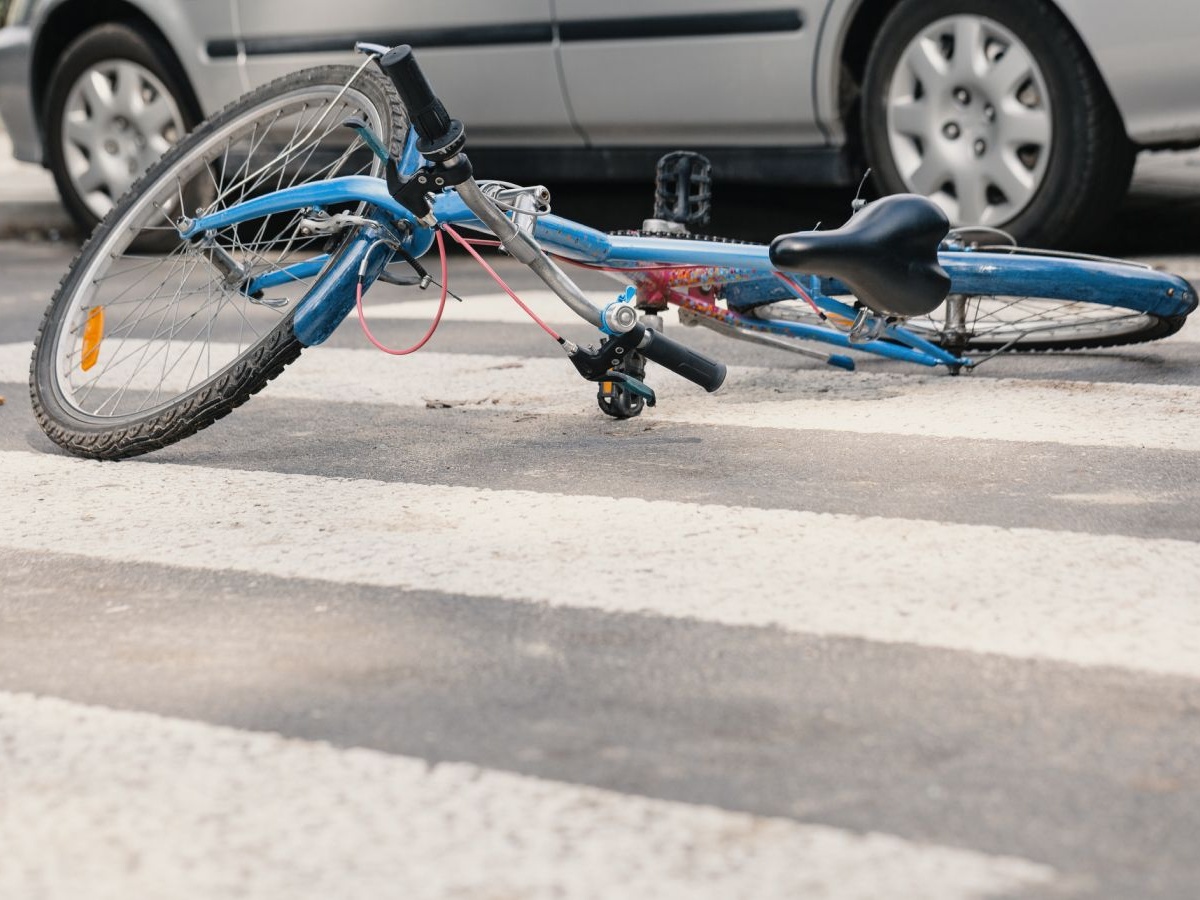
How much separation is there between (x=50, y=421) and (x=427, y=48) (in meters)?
3.23

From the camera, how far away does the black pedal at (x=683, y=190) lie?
13.3 feet

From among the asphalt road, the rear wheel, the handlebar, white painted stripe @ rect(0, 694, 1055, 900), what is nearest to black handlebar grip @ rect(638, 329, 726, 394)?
the handlebar

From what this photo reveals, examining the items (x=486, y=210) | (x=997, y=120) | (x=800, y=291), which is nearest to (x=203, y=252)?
(x=486, y=210)

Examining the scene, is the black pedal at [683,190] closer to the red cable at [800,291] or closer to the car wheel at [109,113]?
the red cable at [800,291]

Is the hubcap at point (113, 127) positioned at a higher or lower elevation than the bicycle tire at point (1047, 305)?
lower

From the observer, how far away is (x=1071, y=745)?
2.07m

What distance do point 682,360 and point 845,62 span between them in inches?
115

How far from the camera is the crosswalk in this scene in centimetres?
183

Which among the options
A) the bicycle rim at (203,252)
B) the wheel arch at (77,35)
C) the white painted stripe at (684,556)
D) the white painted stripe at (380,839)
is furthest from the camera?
the wheel arch at (77,35)

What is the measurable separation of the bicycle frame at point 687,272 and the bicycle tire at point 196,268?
0.06m

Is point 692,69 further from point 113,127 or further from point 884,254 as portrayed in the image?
point 884,254

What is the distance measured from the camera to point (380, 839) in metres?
1.89

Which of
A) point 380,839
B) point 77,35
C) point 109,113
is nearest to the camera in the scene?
point 380,839

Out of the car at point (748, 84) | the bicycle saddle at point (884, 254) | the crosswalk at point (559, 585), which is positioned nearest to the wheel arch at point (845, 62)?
the car at point (748, 84)
